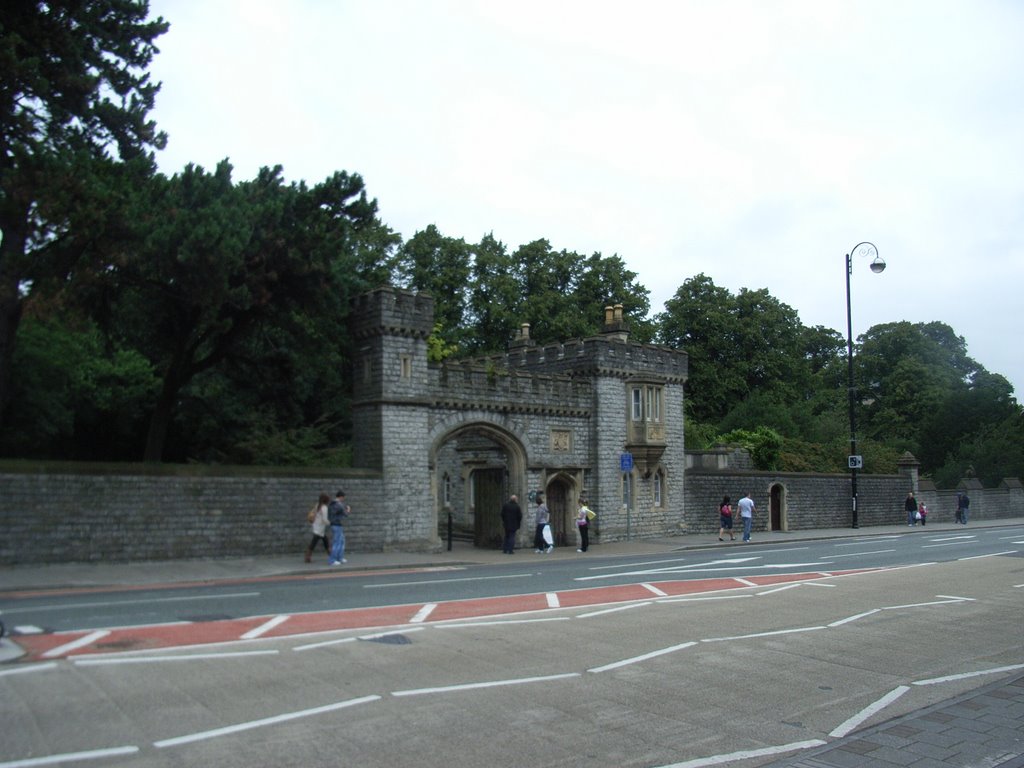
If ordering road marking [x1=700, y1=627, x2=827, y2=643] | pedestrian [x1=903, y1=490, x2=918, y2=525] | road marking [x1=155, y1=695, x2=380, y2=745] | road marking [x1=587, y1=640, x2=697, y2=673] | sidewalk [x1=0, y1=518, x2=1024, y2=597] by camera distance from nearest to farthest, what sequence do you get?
1. road marking [x1=155, y1=695, x2=380, y2=745]
2. road marking [x1=587, y1=640, x2=697, y2=673]
3. road marking [x1=700, y1=627, x2=827, y2=643]
4. sidewalk [x1=0, y1=518, x2=1024, y2=597]
5. pedestrian [x1=903, y1=490, x2=918, y2=525]

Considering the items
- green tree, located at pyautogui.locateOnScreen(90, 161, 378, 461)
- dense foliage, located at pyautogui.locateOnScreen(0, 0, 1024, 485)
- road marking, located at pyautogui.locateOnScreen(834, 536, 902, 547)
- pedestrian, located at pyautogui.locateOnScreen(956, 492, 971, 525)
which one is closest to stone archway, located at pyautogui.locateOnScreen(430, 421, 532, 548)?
dense foliage, located at pyautogui.locateOnScreen(0, 0, 1024, 485)

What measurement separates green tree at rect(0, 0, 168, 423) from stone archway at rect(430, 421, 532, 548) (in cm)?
1064

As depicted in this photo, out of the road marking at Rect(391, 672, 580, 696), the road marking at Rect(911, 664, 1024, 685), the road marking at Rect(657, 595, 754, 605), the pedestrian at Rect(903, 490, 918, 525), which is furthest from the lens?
the pedestrian at Rect(903, 490, 918, 525)

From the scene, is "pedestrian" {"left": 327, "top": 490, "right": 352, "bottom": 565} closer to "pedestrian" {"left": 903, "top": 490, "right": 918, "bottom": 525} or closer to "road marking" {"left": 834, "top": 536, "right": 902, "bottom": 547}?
"road marking" {"left": 834, "top": 536, "right": 902, "bottom": 547}

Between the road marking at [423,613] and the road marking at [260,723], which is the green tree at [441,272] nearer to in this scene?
the road marking at [423,613]

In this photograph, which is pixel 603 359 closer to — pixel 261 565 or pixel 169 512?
pixel 261 565

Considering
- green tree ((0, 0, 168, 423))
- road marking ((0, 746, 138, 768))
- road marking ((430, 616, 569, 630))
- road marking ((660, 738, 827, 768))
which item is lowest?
road marking ((660, 738, 827, 768))

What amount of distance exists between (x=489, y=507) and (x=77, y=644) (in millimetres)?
19109

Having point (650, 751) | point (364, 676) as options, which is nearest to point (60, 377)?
point (364, 676)

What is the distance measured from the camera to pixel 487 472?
2853 centimetres

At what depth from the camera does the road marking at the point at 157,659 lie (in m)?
8.90

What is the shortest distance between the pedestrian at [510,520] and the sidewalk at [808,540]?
1.66 feet

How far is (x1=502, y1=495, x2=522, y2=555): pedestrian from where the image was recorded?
2558 cm

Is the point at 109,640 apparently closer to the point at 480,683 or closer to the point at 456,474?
the point at 480,683
